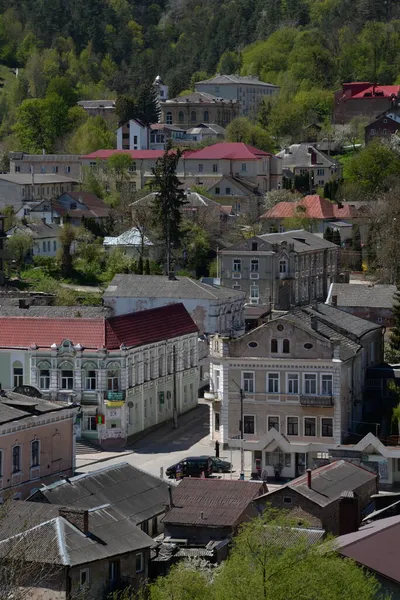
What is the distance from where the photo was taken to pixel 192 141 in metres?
135

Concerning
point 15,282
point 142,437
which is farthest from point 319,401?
Result: point 15,282

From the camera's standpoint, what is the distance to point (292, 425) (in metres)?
56.7

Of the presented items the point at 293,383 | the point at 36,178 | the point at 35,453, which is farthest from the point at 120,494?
the point at 36,178

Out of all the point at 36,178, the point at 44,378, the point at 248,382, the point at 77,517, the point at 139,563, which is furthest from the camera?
the point at 36,178

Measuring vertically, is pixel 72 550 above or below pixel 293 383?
below

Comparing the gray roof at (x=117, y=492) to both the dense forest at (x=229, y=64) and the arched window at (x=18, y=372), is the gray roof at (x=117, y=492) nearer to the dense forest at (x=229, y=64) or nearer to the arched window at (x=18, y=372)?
the arched window at (x=18, y=372)

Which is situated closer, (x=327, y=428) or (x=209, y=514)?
(x=209, y=514)

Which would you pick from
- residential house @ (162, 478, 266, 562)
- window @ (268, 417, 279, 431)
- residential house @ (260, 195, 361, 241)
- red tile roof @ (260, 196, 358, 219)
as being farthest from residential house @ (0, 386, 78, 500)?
red tile roof @ (260, 196, 358, 219)

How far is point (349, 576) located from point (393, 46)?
131 m

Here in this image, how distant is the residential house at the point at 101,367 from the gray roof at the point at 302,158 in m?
57.7

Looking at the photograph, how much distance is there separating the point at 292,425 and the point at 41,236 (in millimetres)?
44451

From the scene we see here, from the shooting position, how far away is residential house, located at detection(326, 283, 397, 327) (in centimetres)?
7694

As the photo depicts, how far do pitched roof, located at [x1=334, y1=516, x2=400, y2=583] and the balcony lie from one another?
15.4 metres

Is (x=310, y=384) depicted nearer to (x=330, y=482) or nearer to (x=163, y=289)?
(x=330, y=482)
